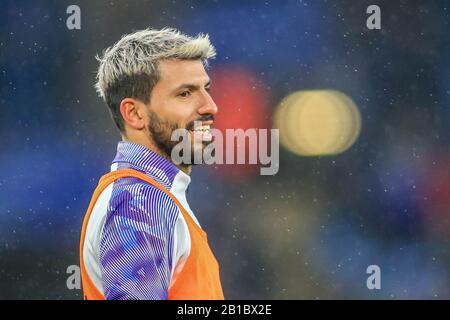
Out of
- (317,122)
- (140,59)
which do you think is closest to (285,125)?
(317,122)

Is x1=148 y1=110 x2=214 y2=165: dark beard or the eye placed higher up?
the eye

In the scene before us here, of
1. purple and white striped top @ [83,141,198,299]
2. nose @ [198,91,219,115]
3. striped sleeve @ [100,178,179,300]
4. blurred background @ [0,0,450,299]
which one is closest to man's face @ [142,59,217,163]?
nose @ [198,91,219,115]

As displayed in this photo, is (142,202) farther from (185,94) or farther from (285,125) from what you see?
(285,125)

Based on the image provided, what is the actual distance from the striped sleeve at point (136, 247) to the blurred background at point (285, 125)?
5996 mm

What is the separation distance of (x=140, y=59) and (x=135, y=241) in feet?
1.91

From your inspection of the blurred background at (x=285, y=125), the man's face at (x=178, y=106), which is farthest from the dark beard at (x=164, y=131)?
the blurred background at (x=285, y=125)

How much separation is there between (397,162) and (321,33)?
5.06 ft

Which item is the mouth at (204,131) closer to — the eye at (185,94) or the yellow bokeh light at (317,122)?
the eye at (185,94)

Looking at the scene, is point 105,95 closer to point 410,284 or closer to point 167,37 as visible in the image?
point 167,37

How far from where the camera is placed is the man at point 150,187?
5.93 feet

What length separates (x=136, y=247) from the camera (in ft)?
5.89

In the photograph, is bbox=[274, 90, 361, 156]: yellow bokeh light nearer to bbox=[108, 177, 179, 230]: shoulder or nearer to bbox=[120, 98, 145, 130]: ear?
bbox=[120, 98, 145, 130]: ear

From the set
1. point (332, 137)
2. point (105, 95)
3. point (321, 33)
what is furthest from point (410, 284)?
point (105, 95)

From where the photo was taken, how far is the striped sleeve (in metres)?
1.79
